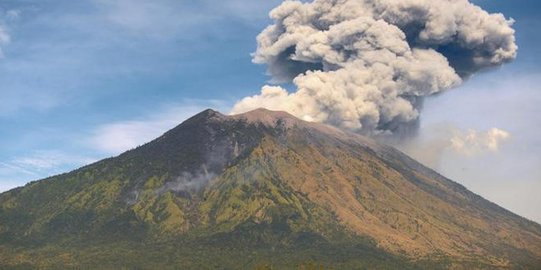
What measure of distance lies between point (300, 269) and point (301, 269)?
927 millimetres

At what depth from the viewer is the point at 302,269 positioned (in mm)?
194625

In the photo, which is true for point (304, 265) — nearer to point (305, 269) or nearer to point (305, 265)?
point (305, 265)

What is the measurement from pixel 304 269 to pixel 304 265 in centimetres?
1005

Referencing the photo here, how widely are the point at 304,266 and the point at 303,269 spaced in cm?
353

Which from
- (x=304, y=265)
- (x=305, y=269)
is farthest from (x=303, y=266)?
(x=305, y=269)

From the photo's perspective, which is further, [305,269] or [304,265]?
[304,265]

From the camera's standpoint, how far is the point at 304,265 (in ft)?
651

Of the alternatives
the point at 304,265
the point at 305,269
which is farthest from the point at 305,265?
the point at 305,269

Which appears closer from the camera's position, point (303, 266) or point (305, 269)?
point (305, 269)

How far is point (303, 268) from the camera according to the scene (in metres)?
195

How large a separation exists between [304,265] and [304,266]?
9.48 ft

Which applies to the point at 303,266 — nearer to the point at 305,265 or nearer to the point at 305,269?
the point at 305,265

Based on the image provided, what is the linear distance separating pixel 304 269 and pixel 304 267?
16.5 feet

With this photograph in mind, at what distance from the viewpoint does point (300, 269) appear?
7785 inches
